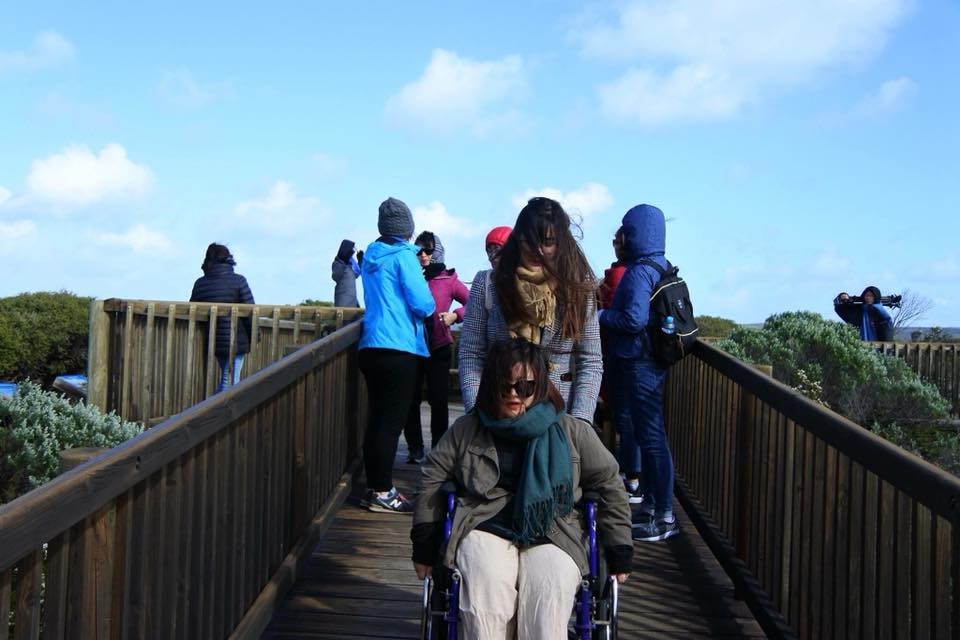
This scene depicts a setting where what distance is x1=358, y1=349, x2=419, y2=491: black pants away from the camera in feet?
21.0

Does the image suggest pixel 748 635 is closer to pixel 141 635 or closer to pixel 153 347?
pixel 141 635

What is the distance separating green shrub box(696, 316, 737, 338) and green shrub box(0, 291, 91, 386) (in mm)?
11098

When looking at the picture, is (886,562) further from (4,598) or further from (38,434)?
(38,434)

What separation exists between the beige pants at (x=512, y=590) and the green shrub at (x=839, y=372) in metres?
→ 10.5

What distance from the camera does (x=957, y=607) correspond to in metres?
2.85


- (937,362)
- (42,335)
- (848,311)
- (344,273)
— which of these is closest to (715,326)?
(848,311)

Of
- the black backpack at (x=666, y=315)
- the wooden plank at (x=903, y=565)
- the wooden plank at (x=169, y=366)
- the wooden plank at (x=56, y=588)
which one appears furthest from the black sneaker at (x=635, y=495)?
the wooden plank at (x=169, y=366)

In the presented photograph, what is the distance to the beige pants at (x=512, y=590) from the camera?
134 inches

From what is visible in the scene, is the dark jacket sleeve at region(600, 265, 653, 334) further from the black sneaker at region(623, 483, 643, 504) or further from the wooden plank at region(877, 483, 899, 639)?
the wooden plank at region(877, 483, 899, 639)

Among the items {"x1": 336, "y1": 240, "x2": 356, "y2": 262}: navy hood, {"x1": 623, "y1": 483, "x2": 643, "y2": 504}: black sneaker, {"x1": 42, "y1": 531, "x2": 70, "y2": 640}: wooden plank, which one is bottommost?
{"x1": 623, "y1": 483, "x2": 643, "y2": 504}: black sneaker

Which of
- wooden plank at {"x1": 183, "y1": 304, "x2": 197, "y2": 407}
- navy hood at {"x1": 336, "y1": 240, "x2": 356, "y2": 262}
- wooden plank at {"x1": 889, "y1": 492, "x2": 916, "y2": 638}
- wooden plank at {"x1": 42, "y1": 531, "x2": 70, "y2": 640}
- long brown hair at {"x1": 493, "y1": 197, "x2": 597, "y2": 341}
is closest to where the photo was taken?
wooden plank at {"x1": 42, "y1": 531, "x2": 70, "y2": 640}

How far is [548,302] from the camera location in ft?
13.9

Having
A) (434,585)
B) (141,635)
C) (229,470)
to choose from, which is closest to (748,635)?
(434,585)

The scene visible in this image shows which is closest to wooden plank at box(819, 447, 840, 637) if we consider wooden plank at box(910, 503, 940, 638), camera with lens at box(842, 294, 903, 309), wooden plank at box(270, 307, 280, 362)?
wooden plank at box(910, 503, 940, 638)
